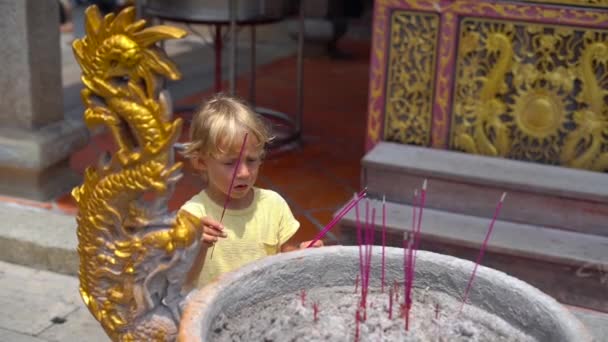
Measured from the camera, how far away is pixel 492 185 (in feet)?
12.0

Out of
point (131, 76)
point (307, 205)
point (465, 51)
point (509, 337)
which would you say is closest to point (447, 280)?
point (509, 337)

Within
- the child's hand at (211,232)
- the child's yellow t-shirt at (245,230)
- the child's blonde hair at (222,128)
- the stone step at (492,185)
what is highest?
the child's blonde hair at (222,128)

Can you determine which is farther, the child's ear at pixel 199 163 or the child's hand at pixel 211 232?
the child's ear at pixel 199 163

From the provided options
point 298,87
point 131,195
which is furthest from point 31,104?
point 131,195

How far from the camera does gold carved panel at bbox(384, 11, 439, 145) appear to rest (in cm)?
381

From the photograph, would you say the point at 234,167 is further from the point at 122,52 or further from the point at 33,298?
the point at 33,298

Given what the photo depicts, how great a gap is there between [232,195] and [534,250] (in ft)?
5.37

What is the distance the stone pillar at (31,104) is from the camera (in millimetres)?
3980

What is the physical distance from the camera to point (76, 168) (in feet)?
15.8

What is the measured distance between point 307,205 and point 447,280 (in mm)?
2471

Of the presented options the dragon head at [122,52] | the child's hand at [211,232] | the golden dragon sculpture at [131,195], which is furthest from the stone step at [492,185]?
the dragon head at [122,52]

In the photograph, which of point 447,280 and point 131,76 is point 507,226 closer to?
point 447,280

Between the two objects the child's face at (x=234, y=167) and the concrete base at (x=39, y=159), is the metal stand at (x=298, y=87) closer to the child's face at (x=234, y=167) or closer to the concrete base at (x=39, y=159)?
the concrete base at (x=39, y=159)

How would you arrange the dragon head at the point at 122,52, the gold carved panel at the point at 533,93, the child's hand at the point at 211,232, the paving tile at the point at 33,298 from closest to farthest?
the dragon head at the point at 122,52 → the child's hand at the point at 211,232 → the paving tile at the point at 33,298 → the gold carved panel at the point at 533,93
